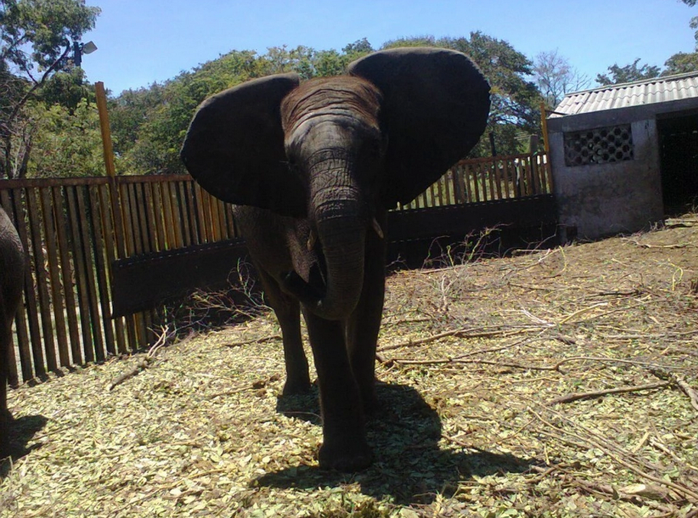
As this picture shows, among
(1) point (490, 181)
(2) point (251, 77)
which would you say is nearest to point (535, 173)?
(1) point (490, 181)

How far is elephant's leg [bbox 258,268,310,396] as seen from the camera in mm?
4852

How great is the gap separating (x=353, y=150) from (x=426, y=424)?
1864mm

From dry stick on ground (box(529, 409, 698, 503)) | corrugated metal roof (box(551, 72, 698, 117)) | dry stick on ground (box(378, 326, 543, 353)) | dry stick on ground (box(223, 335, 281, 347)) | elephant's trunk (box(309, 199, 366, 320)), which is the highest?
corrugated metal roof (box(551, 72, 698, 117))

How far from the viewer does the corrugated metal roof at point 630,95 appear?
42.8ft

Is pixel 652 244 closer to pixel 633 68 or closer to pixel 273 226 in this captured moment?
pixel 273 226

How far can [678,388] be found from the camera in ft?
13.5

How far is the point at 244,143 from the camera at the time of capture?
373 centimetres

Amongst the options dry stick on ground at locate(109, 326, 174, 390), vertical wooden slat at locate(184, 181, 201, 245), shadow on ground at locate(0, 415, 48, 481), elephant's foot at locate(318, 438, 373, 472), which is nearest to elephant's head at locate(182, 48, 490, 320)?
elephant's foot at locate(318, 438, 373, 472)

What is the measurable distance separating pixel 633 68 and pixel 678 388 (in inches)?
2642

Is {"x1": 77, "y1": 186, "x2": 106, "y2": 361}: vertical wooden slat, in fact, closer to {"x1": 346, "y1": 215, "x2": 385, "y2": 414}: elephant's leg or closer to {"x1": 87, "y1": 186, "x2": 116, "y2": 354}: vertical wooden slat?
{"x1": 87, "y1": 186, "x2": 116, "y2": 354}: vertical wooden slat

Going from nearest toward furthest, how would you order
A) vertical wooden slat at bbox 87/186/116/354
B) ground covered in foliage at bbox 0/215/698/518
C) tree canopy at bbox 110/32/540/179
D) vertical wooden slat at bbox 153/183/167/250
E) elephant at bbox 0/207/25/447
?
1. ground covered in foliage at bbox 0/215/698/518
2. elephant at bbox 0/207/25/447
3. vertical wooden slat at bbox 87/186/116/354
4. vertical wooden slat at bbox 153/183/167/250
5. tree canopy at bbox 110/32/540/179

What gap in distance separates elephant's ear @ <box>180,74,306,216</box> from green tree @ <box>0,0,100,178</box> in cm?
1302

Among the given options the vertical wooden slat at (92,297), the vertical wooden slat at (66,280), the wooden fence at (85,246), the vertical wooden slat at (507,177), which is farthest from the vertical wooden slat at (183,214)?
the vertical wooden slat at (507,177)

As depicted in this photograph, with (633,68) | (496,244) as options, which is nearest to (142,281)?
(496,244)
